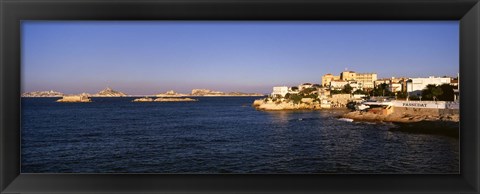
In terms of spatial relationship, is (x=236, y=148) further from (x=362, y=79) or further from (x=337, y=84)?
(x=362, y=79)

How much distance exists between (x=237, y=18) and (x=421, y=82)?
14348 millimetres

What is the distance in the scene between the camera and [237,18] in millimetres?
1207

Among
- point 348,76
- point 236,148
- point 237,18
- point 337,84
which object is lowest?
point 236,148

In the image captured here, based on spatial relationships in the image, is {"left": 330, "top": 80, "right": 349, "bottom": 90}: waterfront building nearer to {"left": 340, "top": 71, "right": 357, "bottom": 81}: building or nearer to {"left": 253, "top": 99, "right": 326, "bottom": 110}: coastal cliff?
{"left": 340, "top": 71, "right": 357, "bottom": 81}: building

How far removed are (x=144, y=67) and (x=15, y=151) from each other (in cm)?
3029

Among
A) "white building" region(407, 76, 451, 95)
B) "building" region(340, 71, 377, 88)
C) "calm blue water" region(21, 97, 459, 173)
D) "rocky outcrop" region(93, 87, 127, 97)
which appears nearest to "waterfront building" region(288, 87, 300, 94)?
"calm blue water" region(21, 97, 459, 173)

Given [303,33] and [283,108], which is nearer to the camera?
[303,33]

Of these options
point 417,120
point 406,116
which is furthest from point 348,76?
point 417,120

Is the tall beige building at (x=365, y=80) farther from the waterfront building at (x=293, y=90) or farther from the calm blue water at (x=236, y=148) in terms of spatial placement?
the waterfront building at (x=293, y=90)

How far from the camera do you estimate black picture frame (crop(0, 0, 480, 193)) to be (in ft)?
3.83

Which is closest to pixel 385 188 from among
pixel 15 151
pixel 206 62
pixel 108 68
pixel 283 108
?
pixel 15 151

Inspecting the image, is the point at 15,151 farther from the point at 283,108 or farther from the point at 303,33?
the point at 283,108

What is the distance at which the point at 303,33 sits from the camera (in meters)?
17.1

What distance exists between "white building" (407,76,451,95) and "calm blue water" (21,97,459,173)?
1.98m
